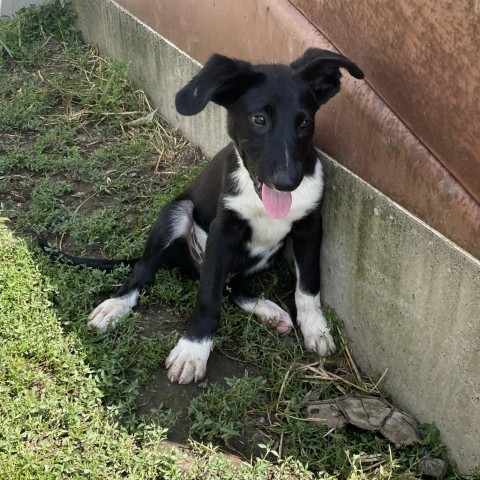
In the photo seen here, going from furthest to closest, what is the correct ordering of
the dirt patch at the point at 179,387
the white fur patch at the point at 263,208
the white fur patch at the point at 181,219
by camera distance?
1. the white fur patch at the point at 181,219
2. the white fur patch at the point at 263,208
3. the dirt patch at the point at 179,387

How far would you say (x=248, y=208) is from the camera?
321 cm

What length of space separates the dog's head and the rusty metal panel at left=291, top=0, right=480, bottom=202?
141 millimetres

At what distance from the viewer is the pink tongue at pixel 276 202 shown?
3.00 meters

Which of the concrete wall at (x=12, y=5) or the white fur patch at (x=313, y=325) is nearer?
the white fur patch at (x=313, y=325)

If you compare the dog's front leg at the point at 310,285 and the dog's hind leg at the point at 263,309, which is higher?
the dog's front leg at the point at 310,285

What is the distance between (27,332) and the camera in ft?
10.2

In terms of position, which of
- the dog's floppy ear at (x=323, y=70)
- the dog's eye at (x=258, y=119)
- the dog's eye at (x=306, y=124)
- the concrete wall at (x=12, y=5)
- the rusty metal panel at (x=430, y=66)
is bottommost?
the concrete wall at (x=12, y=5)

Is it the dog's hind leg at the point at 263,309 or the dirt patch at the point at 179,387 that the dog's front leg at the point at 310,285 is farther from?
the dirt patch at the point at 179,387

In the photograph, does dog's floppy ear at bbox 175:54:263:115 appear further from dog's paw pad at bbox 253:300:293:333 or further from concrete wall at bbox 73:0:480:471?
dog's paw pad at bbox 253:300:293:333

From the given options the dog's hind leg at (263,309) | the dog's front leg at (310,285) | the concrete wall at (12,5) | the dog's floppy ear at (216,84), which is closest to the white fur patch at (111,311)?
the dog's hind leg at (263,309)

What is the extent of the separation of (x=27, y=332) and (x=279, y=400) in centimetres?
118

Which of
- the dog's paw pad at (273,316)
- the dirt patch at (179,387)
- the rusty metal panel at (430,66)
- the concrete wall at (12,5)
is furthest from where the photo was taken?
the concrete wall at (12,5)

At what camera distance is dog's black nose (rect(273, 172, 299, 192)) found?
8.80 feet

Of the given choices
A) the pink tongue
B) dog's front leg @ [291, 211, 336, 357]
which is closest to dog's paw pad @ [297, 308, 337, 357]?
dog's front leg @ [291, 211, 336, 357]
